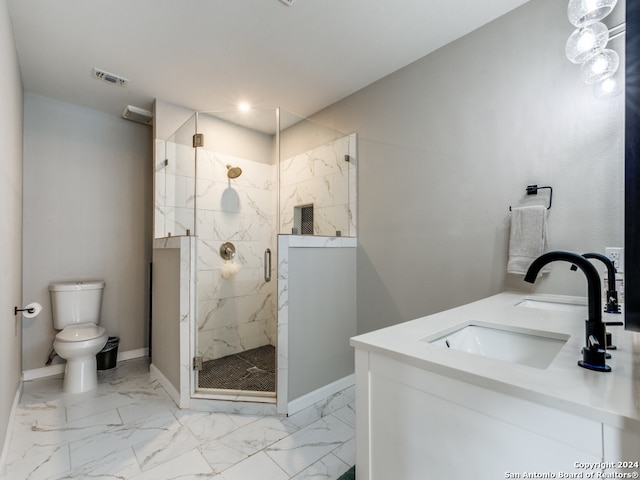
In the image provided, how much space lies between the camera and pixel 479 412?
2.23ft

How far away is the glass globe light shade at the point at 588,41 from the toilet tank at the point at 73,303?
3.77 m

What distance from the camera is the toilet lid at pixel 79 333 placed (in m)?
2.32

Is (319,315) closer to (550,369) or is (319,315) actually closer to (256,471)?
(256,471)

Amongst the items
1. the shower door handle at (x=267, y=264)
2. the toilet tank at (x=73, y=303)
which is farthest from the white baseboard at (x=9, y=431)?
the shower door handle at (x=267, y=264)

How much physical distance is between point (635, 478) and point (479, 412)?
0.25 metres

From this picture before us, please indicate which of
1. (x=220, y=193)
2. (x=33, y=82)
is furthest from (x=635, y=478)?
(x=33, y=82)

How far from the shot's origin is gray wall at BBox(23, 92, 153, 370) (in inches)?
105

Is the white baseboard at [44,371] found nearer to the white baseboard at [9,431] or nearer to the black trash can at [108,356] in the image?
the black trash can at [108,356]

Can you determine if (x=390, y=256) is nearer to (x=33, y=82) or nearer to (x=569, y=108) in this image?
(x=569, y=108)

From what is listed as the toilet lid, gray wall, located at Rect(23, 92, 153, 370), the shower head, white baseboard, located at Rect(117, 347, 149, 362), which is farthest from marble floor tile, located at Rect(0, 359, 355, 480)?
the shower head

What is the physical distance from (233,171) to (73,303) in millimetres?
1839

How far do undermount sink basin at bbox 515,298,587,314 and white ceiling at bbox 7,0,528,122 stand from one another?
1.76 m

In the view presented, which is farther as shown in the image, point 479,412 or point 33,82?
point 33,82

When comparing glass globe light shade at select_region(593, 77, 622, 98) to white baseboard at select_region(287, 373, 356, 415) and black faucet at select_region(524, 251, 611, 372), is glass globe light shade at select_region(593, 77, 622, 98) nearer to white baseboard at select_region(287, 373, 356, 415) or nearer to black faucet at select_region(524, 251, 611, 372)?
black faucet at select_region(524, 251, 611, 372)
